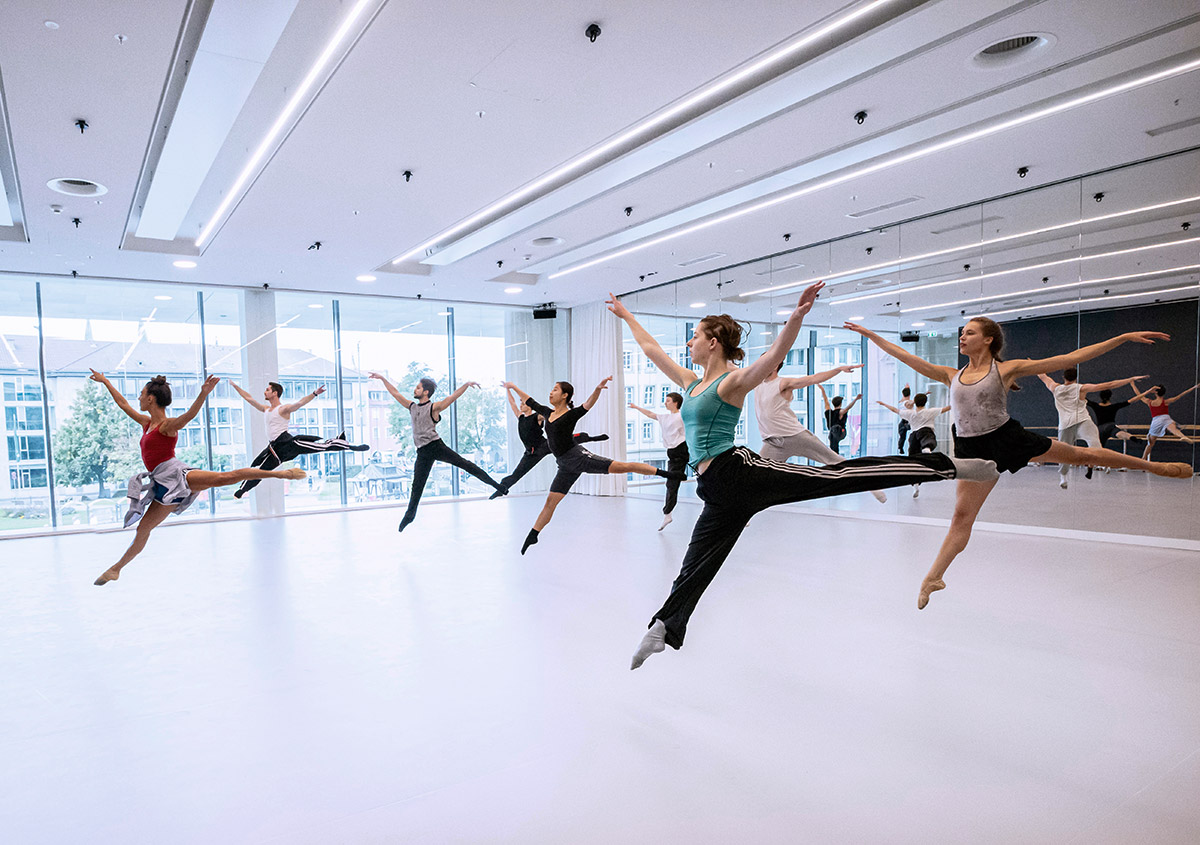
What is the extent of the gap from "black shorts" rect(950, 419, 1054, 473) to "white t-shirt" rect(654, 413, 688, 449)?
4.32 m

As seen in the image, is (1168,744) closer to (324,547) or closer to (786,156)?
(786,156)

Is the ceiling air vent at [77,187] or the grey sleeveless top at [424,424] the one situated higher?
the ceiling air vent at [77,187]

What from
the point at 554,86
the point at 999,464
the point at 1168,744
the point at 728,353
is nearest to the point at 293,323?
the point at 554,86

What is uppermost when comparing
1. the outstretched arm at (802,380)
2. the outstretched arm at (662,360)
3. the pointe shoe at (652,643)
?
the outstretched arm at (662,360)

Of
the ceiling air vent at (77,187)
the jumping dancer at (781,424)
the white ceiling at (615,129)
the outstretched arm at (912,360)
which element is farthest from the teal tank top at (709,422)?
the ceiling air vent at (77,187)

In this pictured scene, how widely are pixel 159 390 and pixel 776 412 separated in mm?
4776

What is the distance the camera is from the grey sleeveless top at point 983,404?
3354 mm

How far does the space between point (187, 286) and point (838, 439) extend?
9.52 m

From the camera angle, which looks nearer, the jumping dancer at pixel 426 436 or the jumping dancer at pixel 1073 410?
the jumping dancer at pixel 1073 410

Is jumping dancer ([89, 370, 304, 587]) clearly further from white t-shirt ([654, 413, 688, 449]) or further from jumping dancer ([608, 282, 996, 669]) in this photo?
white t-shirt ([654, 413, 688, 449])

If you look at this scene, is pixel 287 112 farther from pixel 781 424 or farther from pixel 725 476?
pixel 781 424

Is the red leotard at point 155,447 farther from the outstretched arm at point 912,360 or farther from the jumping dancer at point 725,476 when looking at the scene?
the outstretched arm at point 912,360

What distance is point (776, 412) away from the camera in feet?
20.0

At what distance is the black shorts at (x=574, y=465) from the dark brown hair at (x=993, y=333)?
3.04 m
